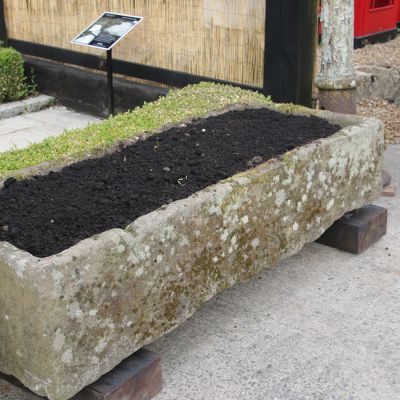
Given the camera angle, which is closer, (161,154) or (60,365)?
(60,365)

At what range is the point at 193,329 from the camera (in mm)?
3979

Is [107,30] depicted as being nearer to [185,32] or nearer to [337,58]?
[185,32]

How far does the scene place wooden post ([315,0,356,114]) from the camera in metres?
5.31

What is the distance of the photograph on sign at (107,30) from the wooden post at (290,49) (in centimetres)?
150

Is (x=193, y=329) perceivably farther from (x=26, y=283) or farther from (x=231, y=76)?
(x=231, y=76)

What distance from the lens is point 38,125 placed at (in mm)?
7816

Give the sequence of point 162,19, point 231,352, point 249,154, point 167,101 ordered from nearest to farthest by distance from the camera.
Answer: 1. point 231,352
2. point 249,154
3. point 167,101
4. point 162,19

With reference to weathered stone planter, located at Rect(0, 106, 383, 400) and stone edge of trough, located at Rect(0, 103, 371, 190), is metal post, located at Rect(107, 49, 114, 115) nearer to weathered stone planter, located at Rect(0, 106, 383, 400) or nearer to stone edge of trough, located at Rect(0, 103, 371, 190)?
stone edge of trough, located at Rect(0, 103, 371, 190)

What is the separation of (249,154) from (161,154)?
0.49 m

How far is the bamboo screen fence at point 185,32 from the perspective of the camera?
6441mm

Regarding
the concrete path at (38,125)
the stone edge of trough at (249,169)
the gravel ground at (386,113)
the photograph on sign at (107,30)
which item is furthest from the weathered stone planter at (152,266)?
the concrete path at (38,125)

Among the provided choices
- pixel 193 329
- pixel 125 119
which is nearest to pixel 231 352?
pixel 193 329

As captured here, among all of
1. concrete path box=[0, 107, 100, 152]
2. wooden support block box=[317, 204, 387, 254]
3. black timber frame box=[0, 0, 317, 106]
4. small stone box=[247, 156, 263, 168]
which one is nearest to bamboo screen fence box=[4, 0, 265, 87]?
black timber frame box=[0, 0, 317, 106]

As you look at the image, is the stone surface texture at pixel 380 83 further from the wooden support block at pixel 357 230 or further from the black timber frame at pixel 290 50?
the wooden support block at pixel 357 230
